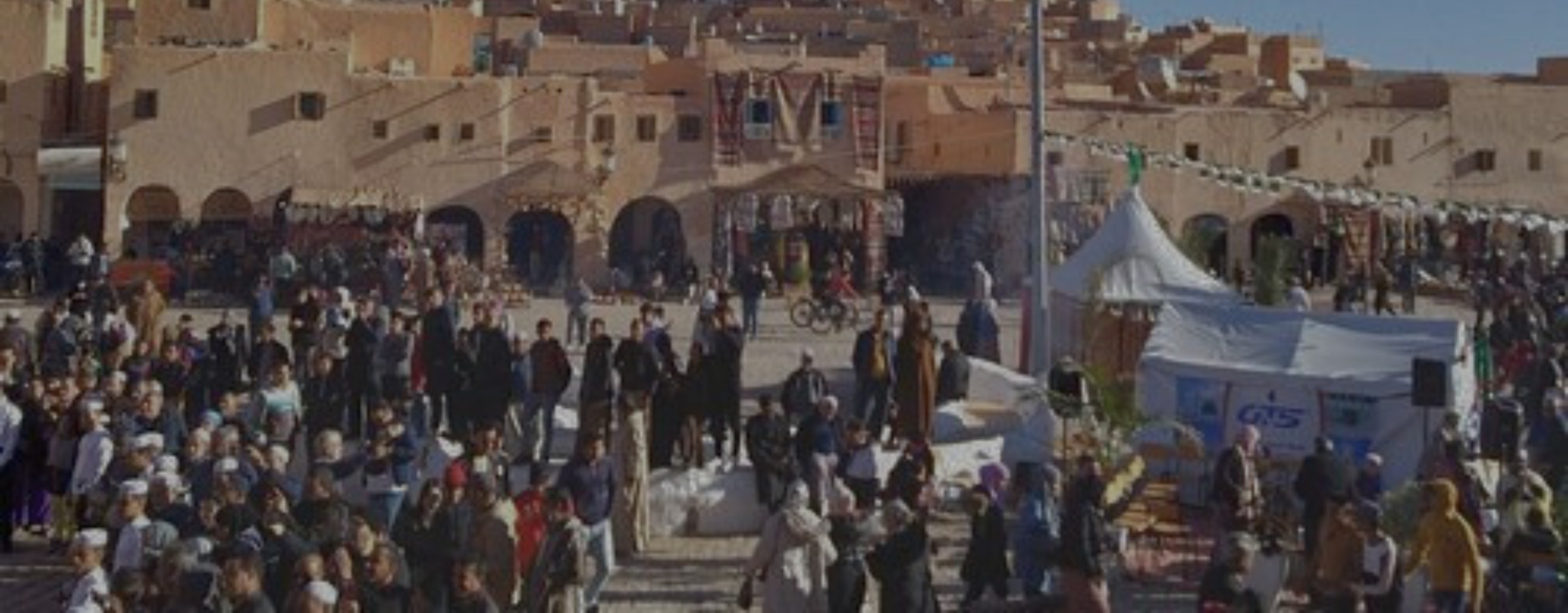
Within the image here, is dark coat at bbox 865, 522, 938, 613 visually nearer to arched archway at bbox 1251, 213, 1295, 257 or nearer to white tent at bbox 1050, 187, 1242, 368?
white tent at bbox 1050, 187, 1242, 368

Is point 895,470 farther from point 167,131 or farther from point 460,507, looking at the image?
point 167,131

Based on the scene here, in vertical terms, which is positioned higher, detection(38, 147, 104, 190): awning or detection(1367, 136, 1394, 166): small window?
detection(1367, 136, 1394, 166): small window

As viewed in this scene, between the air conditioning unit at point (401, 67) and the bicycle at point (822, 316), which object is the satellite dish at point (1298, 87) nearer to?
the bicycle at point (822, 316)

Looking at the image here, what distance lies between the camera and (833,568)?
10258mm

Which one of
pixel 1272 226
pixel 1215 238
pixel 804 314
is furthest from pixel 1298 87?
pixel 804 314

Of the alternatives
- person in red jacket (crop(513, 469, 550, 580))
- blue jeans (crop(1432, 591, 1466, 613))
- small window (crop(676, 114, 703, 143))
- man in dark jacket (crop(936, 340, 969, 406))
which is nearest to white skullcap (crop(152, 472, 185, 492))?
person in red jacket (crop(513, 469, 550, 580))

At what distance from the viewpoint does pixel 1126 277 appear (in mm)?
19484

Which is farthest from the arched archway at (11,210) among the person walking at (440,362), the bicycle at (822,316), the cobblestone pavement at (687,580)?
the cobblestone pavement at (687,580)

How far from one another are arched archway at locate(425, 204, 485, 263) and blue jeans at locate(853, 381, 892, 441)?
19.2m

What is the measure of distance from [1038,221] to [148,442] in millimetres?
9366

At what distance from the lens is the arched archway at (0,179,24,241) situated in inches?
1336

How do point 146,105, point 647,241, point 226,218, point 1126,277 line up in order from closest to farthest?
1. point 1126,277
2. point 146,105
3. point 226,218
4. point 647,241

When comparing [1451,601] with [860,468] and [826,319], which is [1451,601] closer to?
[860,468]

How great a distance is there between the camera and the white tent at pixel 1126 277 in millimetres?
19172
